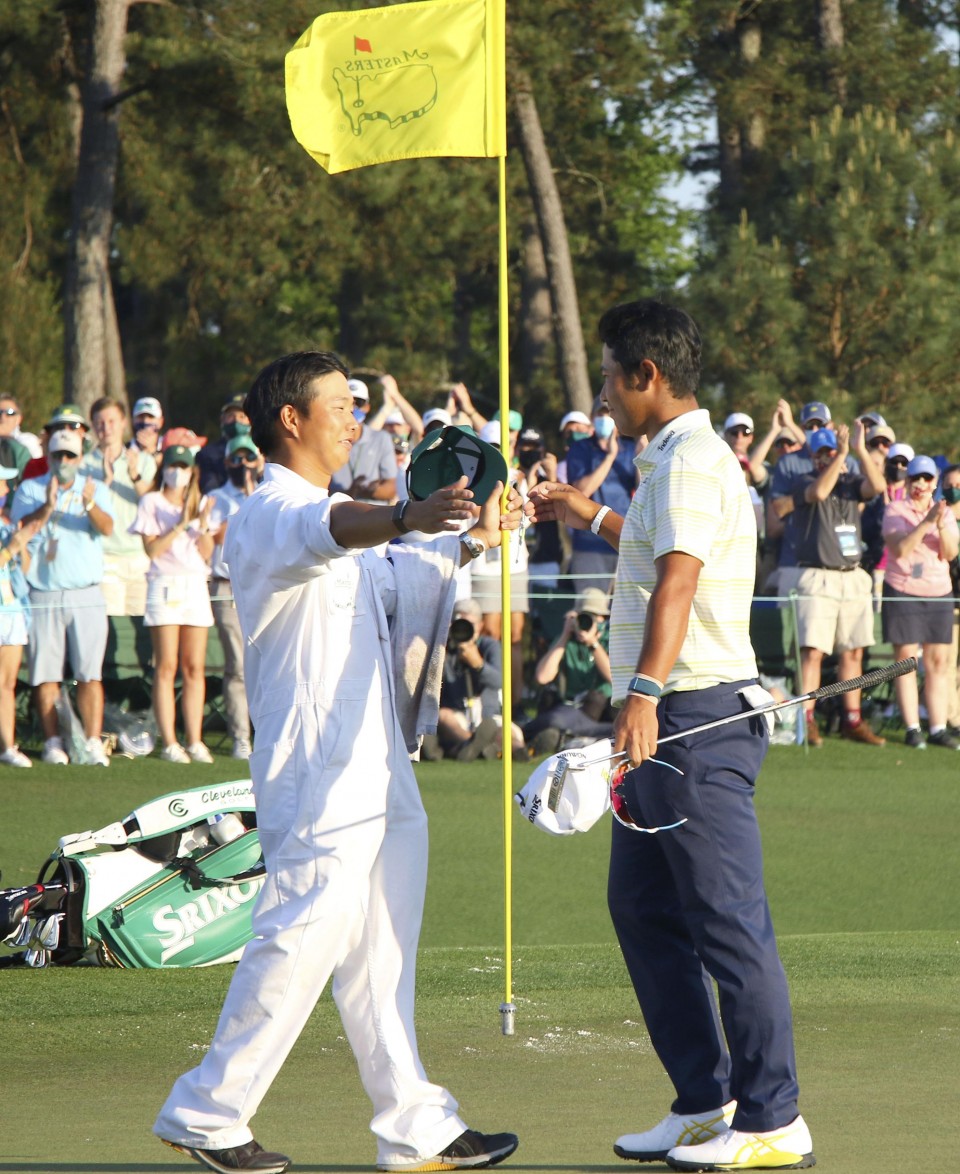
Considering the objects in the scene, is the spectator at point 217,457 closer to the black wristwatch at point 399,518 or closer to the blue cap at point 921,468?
the blue cap at point 921,468

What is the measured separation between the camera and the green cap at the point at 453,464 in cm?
416

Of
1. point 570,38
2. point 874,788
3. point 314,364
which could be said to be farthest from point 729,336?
point 314,364

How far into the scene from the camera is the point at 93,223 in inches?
874

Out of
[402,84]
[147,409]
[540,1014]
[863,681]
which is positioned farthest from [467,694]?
[863,681]

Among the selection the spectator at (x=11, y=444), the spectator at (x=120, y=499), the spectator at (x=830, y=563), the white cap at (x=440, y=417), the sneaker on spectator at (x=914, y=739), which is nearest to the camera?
the spectator at (x=120, y=499)

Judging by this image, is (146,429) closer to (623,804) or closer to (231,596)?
(231,596)

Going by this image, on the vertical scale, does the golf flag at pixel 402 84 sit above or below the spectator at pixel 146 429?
above

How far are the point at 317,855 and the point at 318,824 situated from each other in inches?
2.9

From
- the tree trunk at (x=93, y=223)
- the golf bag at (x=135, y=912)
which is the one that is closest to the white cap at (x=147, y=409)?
the golf bag at (x=135, y=912)

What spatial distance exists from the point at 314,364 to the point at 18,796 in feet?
25.1

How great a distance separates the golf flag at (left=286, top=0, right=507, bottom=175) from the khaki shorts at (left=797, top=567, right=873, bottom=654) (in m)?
6.91

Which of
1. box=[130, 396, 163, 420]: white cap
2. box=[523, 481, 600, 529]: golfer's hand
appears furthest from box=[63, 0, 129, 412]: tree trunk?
box=[523, 481, 600, 529]: golfer's hand

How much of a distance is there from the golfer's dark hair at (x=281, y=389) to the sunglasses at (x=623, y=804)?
1130 mm

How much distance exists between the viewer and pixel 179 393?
37312mm
